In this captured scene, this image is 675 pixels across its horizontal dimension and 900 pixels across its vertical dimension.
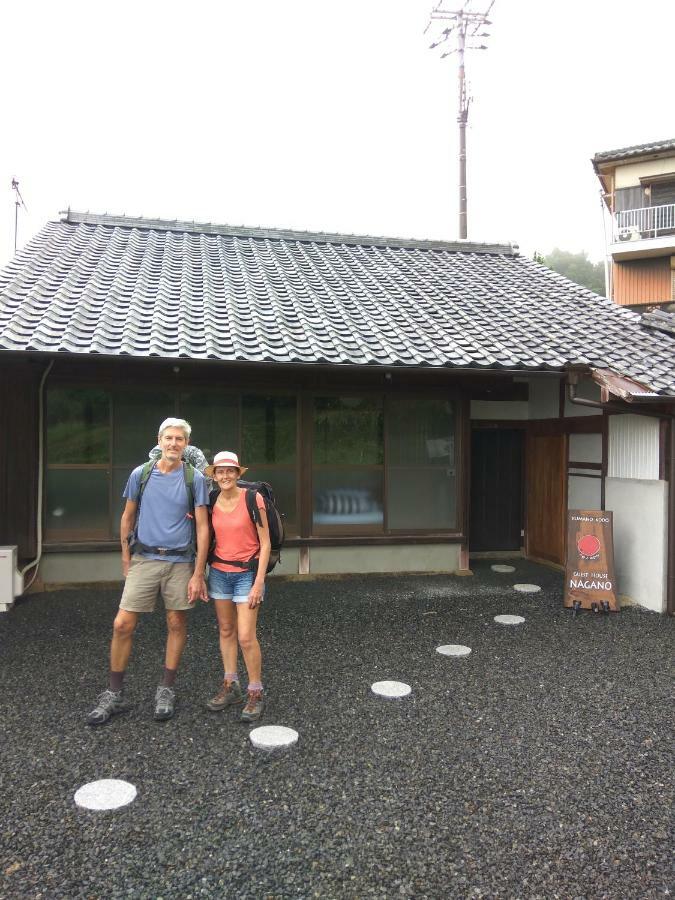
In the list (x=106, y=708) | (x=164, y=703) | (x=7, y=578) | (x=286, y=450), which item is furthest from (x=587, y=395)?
(x=7, y=578)

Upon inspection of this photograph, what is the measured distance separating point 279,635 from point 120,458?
2869mm

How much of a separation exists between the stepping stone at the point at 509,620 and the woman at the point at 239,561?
2.90 meters

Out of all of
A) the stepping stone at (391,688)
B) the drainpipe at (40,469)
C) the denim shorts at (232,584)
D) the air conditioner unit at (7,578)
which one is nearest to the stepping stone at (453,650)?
the stepping stone at (391,688)

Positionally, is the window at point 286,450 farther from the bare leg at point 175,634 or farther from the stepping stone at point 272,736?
the stepping stone at point 272,736

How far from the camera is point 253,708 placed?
375cm

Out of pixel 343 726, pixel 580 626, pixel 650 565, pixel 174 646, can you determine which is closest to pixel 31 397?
pixel 174 646

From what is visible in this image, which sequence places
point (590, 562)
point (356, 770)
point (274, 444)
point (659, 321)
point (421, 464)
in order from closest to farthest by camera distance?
point (356, 770) < point (590, 562) < point (274, 444) < point (421, 464) < point (659, 321)

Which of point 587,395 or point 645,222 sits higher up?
point 645,222

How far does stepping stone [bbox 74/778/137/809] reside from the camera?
285 centimetres

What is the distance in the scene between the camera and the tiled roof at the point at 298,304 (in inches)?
251

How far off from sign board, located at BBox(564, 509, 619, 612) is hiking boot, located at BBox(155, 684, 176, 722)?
4135 millimetres

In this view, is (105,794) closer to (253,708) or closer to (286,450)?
(253,708)

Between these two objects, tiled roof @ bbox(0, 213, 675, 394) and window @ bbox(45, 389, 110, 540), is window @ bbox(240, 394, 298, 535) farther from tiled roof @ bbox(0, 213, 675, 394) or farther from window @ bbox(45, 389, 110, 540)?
window @ bbox(45, 389, 110, 540)

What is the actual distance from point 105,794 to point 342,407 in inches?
201
